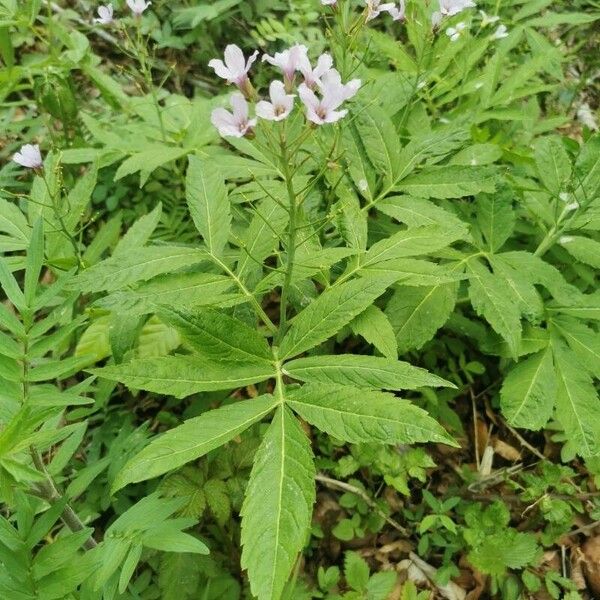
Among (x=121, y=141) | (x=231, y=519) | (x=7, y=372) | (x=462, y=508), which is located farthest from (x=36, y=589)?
(x=121, y=141)

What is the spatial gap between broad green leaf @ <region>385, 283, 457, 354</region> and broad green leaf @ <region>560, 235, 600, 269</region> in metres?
0.50

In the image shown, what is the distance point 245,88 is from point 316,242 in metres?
0.66

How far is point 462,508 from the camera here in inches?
88.6

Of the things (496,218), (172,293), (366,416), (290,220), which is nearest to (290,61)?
(290,220)

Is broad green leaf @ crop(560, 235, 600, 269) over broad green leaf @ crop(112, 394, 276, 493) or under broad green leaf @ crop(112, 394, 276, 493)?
under

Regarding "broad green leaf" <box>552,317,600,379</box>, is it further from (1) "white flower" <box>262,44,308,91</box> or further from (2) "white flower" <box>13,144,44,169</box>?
(2) "white flower" <box>13,144,44,169</box>

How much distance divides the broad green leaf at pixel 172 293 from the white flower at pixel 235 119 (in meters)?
0.52

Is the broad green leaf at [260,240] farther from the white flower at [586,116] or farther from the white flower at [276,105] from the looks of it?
the white flower at [586,116]

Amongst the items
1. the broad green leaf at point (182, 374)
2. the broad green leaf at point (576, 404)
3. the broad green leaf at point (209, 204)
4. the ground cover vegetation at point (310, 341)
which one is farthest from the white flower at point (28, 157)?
the broad green leaf at point (576, 404)

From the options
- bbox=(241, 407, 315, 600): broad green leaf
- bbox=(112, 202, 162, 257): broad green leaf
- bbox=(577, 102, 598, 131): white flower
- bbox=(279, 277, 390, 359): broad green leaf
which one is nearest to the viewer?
bbox=(241, 407, 315, 600): broad green leaf

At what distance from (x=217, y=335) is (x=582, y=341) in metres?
1.31

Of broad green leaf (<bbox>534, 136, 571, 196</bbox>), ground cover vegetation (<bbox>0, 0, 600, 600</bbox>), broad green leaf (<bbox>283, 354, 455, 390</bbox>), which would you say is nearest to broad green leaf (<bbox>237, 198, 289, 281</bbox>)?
ground cover vegetation (<bbox>0, 0, 600, 600</bbox>)

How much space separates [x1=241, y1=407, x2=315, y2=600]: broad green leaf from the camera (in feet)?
3.72

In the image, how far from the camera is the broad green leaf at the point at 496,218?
2088 millimetres
